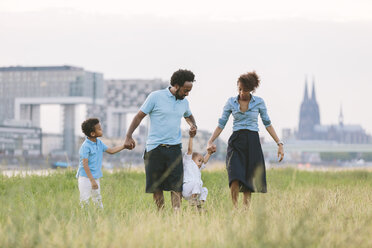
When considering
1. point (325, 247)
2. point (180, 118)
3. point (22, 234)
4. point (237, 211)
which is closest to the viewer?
point (325, 247)

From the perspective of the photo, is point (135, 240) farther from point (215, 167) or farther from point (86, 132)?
point (215, 167)

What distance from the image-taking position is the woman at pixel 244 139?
22.4 ft

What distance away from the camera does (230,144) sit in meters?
6.96

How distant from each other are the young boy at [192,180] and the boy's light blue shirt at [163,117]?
0.90 ft

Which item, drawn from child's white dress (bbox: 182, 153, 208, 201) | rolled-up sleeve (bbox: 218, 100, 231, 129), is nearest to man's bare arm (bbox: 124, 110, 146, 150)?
child's white dress (bbox: 182, 153, 208, 201)

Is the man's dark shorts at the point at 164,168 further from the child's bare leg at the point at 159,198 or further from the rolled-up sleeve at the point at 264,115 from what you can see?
the rolled-up sleeve at the point at 264,115

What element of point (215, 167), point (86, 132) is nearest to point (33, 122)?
point (215, 167)

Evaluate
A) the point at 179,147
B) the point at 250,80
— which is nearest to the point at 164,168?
the point at 179,147

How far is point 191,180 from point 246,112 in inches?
31.5

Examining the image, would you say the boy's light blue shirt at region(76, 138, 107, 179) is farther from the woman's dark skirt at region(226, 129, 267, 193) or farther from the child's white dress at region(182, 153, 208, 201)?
the woman's dark skirt at region(226, 129, 267, 193)

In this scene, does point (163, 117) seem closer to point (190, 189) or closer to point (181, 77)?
point (181, 77)

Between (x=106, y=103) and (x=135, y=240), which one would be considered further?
(x=106, y=103)

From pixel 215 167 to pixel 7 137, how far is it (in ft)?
325

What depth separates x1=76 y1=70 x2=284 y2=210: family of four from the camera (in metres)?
6.47
